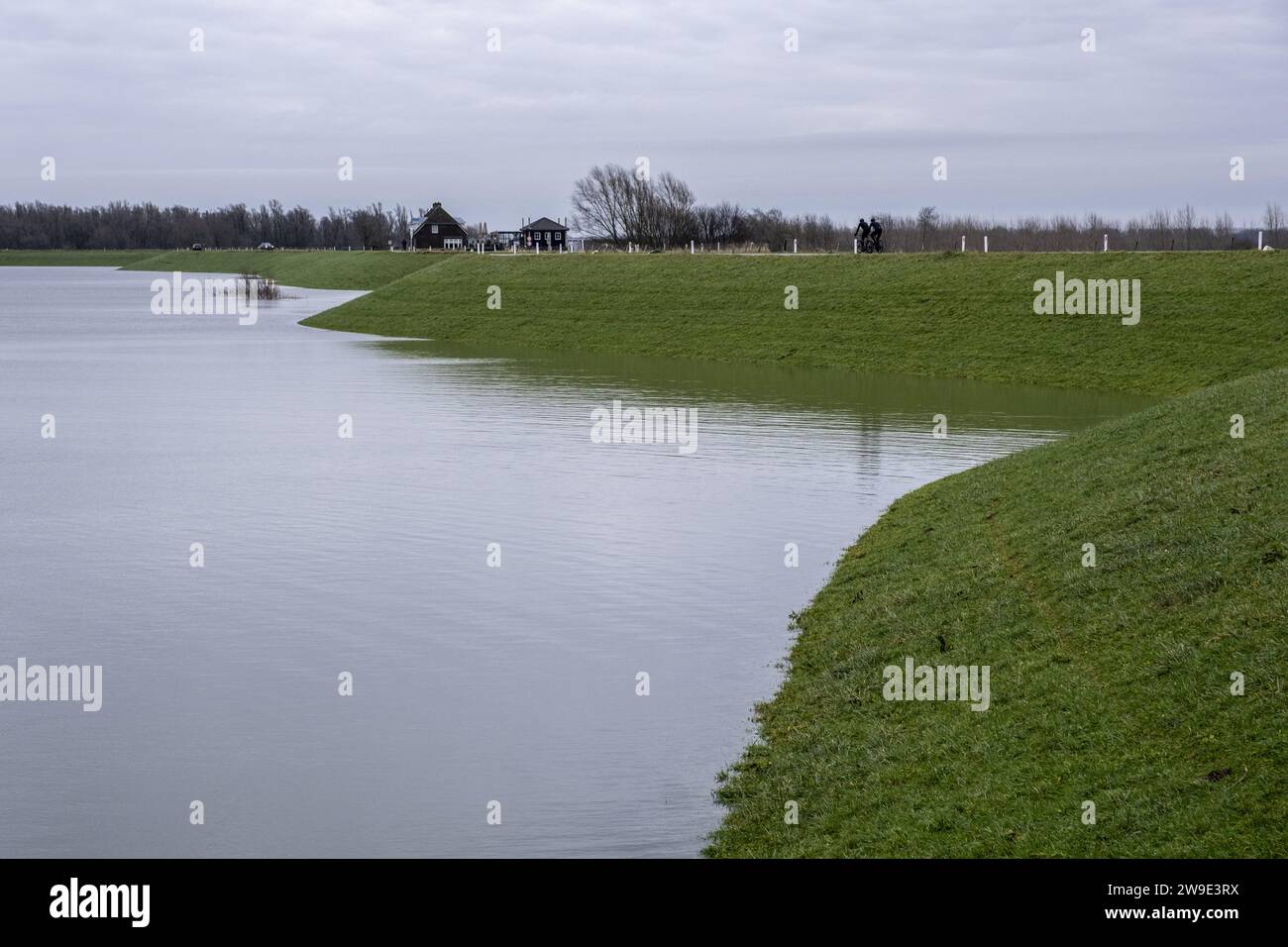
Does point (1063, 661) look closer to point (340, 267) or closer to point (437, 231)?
point (340, 267)

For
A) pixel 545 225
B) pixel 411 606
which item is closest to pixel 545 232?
pixel 545 225

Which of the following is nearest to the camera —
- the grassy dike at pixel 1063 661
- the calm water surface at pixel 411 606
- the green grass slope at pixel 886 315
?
the grassy dike at pixel 1063 661

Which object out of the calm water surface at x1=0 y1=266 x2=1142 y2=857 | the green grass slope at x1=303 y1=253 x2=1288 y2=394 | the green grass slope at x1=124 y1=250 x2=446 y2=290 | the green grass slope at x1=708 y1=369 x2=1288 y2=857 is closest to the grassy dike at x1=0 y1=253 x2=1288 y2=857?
the green grass slope at x1=708 y1=369 x2=1288 y2=857

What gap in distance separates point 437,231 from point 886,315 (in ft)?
392

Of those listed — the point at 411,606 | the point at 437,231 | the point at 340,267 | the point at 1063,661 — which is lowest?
the point at 411,606

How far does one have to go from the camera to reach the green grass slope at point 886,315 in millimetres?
56719

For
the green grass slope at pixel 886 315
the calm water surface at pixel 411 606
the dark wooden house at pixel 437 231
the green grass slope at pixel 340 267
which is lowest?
the calm water surface at pixel 411 606

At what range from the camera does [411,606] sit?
2169 cm

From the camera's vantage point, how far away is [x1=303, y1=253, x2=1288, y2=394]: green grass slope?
56.7m

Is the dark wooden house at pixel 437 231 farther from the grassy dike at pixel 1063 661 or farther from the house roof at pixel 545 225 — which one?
the grassy dike at pixel 1063 661

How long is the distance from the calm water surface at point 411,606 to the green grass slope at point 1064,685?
3.43ft

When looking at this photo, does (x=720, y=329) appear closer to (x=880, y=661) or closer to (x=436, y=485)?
(x=436, y=485)

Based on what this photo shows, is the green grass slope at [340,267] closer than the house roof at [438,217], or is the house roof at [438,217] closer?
the green grass slope at [340,267]

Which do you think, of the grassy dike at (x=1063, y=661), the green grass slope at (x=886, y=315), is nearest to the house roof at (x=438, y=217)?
the green grass slope at (x=886, y=315)
